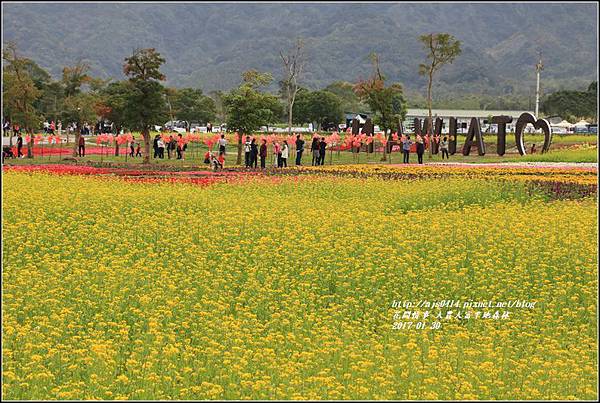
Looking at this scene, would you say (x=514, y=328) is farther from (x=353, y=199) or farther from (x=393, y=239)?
(x=353, y=199)

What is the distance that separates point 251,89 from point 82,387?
3543 centimetres

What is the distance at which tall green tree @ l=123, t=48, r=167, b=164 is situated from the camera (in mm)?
42438

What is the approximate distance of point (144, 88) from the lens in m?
42.6

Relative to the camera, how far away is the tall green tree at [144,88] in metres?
42.4

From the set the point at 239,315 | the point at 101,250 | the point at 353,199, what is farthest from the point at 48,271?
the point at 353,199

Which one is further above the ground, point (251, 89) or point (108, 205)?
point (251, 89)

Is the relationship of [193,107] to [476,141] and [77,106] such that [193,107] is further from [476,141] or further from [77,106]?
[476,141]

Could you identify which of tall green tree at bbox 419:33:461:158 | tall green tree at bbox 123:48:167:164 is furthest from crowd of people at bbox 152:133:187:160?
tall green tree at bbox 419:33:461:158

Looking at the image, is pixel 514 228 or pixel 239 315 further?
pixel 514 228

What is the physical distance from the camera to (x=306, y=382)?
9305 millimetres

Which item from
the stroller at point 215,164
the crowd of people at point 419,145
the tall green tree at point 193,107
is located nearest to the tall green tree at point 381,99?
the crowd of people at point 419,145

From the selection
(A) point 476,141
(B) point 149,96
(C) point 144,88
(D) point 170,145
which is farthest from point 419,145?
(D) point 170,145

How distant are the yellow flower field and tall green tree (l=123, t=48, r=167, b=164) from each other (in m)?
20.7

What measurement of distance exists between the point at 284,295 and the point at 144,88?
3138cm
